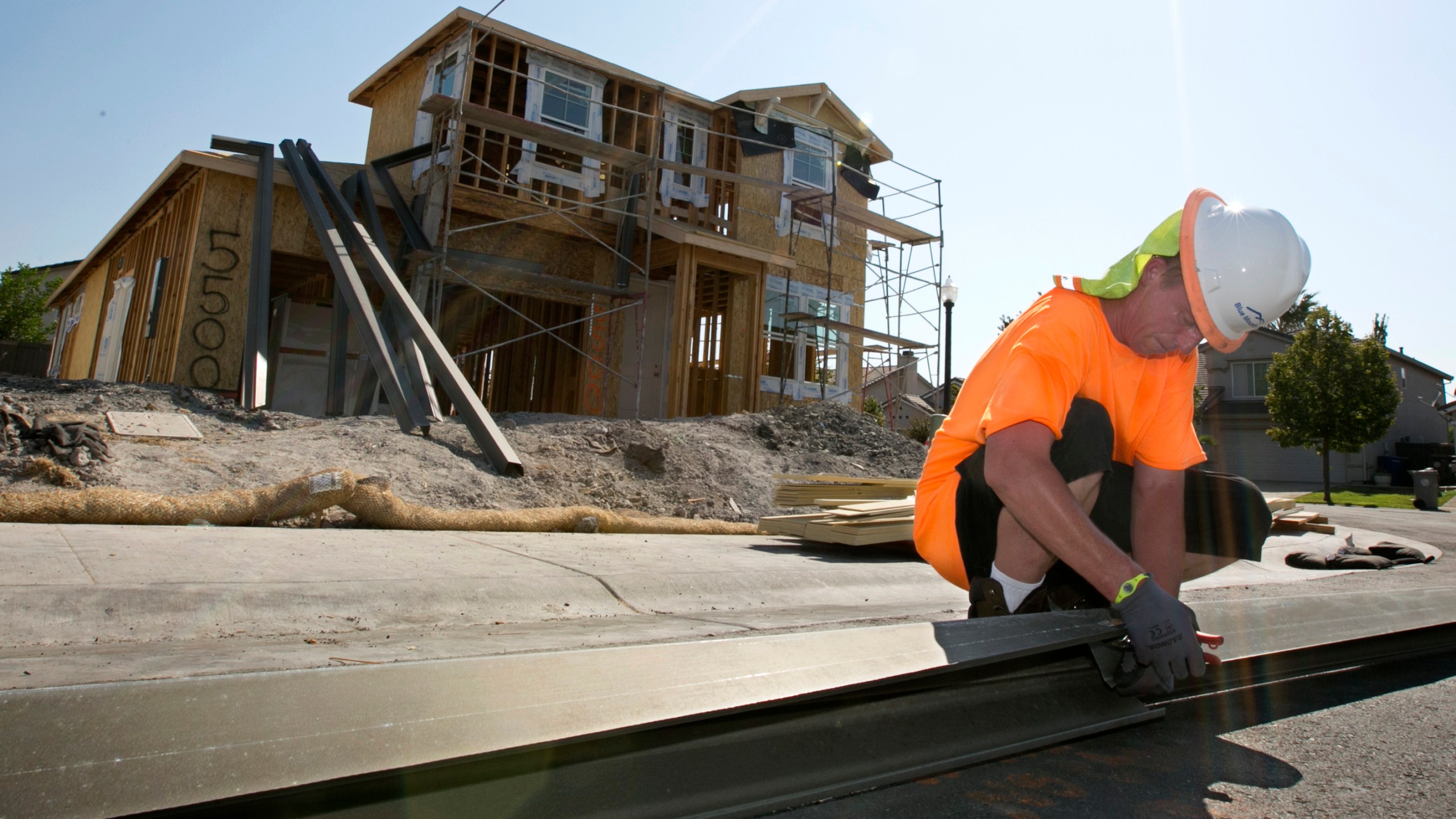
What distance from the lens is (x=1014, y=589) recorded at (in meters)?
1.99

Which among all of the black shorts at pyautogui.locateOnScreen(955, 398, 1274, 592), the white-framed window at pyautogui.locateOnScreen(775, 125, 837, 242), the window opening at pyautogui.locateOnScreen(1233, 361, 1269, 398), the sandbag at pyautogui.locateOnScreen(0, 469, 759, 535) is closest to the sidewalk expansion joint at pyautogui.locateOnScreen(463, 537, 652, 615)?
the sandbag at pyautogui.locateOnScreen(0, 469, 759, 535)

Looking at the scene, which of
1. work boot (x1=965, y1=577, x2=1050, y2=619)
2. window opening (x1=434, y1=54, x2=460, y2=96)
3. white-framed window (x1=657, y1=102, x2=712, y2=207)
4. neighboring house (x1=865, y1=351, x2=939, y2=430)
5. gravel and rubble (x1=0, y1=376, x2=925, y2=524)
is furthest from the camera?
neighboring house (x1=865, y1=351, x2=939, y2=430)

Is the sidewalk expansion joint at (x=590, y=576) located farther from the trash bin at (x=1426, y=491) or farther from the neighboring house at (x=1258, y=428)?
the neighboring house at (x=1258, y=428)

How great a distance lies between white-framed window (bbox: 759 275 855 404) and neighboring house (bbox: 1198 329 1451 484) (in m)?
18.7

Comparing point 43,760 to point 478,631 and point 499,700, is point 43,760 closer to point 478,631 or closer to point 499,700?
point 499,700

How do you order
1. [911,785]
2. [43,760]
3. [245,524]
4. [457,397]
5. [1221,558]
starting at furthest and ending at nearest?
[457,397]
[245,524]
[1221,558]
[911,785]
[43,760]

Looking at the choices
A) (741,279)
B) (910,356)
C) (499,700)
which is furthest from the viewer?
(910,356)

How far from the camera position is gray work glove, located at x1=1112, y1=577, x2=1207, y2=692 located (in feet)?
5.45

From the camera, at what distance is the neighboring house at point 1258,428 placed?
96.2ft

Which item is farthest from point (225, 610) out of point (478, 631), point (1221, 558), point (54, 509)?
point (1221, 558)

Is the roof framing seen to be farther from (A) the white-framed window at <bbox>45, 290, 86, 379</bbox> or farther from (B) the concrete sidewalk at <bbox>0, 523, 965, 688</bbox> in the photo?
(B) the concrete sidewalk at <bbox>0, 523, 965, 688</bbox>

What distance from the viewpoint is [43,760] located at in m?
0.84

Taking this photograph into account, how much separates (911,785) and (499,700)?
74cm

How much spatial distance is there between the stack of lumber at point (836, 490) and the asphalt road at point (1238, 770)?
468 cm
